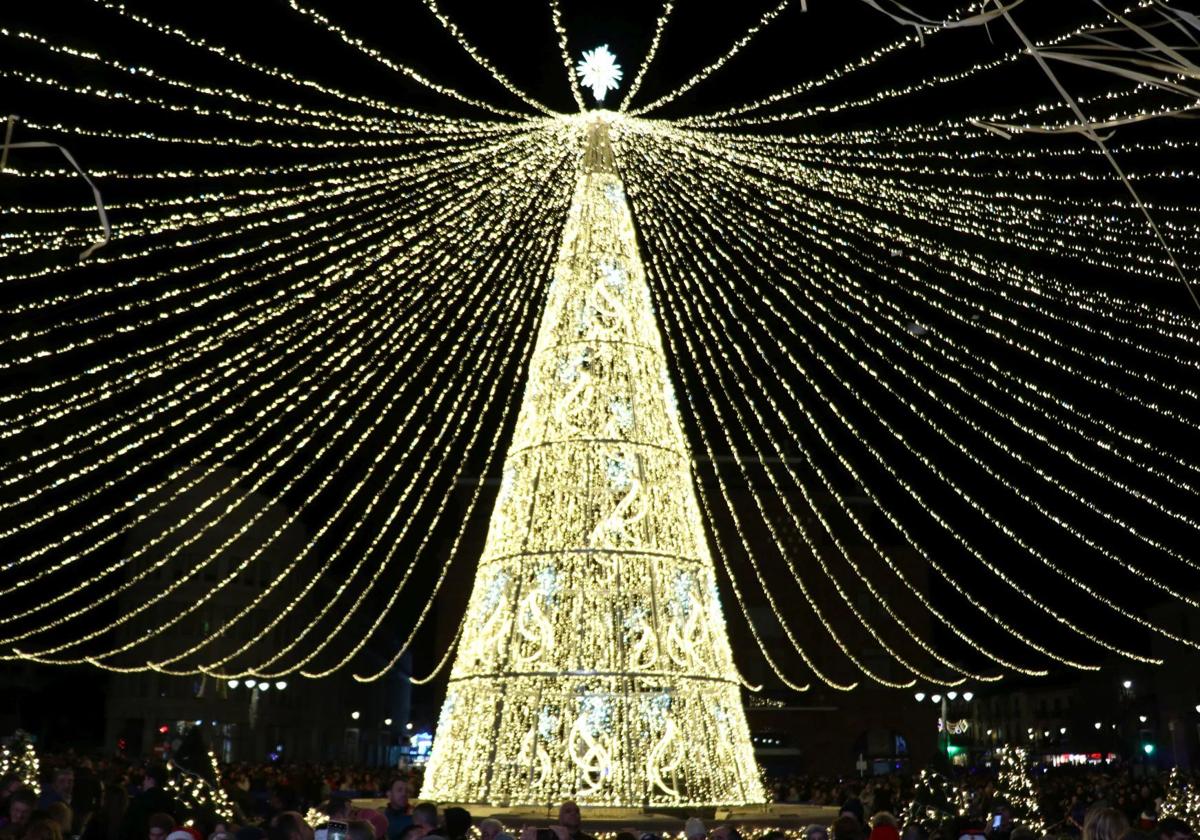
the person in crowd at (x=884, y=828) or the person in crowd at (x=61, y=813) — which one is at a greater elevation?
the person in crowd at (x=61, y=813)

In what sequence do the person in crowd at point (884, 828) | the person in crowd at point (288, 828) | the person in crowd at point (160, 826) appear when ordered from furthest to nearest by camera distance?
the person in crowd at point (884, 828)
the person in crowd at point (160, 826)
the person in crowd at point (288, 828)

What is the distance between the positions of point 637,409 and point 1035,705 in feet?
318

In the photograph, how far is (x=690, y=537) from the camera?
13.0 m

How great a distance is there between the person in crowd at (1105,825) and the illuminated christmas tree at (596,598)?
6654 mm

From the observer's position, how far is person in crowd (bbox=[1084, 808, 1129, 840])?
5.50 meters

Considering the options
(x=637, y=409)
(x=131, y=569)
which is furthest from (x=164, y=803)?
(x=131, y=569)

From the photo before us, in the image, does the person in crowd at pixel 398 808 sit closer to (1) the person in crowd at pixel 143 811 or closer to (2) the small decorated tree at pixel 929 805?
(1) the person in crowd at pixel 143 811

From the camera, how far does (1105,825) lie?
18.2ft

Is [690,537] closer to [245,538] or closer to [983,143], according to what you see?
[983,143]

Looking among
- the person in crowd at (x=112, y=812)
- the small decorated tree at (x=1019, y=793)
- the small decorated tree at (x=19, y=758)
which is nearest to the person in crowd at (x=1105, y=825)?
the person in crowd at (x=112, y=812)

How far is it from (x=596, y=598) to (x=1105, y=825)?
7167 mm

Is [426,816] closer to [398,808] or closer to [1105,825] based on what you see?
[398,808]

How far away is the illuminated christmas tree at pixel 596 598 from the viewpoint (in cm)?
1209


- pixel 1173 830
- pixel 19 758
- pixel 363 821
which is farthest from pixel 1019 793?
pixel 363 821
